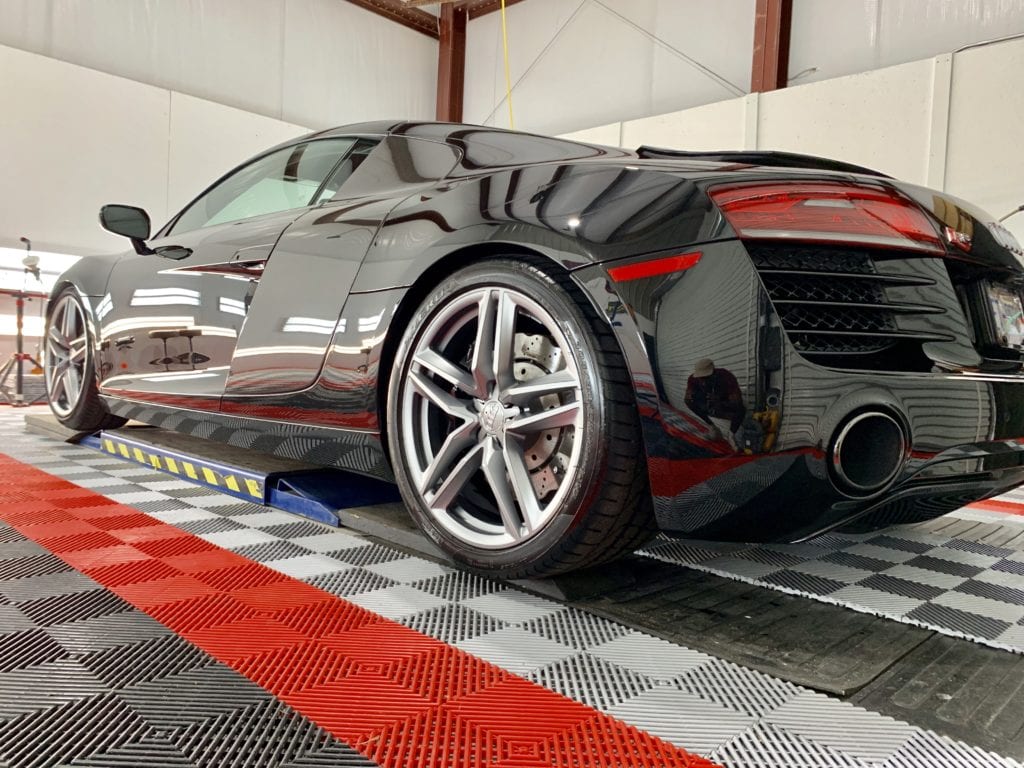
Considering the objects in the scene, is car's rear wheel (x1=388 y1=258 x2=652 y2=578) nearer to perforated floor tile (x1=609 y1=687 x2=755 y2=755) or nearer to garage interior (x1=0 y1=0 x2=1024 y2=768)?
garage interior (x1=0 y1=0 x2=1024 y2=768)

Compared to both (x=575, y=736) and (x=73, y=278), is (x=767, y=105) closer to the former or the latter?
(x=73, y=278)

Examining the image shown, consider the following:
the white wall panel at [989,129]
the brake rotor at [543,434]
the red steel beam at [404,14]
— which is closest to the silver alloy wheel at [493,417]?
the brake rotor at [543,434]

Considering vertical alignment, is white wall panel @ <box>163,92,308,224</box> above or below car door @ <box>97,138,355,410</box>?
above

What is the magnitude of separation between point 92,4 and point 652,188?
10000 mm

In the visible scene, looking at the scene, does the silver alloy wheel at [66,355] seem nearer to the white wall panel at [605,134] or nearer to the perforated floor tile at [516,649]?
→ the perforated floor tile at [516,649]

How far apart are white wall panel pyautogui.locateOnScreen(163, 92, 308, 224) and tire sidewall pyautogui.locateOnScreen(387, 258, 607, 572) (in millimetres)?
8811

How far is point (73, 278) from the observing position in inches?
144

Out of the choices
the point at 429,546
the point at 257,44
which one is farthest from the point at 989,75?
the point at 257,44

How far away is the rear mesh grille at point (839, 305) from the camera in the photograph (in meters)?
1.38

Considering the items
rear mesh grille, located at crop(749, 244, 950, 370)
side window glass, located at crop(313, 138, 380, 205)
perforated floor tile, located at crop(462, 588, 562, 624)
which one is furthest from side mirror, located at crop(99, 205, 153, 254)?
rear mesh grille, located at crop(749, 244, 950, 370)

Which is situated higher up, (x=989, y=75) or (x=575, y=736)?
(x=989, y=75)

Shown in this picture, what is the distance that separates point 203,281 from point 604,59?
29.9ft

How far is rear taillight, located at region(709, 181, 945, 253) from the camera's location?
4.57ft

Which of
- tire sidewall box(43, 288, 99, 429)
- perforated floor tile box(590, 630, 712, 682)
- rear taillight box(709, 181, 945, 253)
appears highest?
rear taillight box(709, 181, 945, 253)
